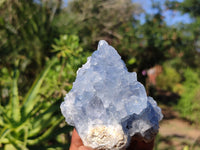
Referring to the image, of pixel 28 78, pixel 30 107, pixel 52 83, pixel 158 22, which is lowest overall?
pixel 158 22

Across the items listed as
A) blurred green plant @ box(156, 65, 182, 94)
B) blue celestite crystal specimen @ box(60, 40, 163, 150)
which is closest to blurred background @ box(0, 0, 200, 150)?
blue celestite crystal specimen @ box(60, 40, 163, 150)

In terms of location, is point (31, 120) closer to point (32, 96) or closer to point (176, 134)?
point (32, 96)

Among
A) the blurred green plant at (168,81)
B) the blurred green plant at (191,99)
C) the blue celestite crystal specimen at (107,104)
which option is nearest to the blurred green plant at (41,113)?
the blue celestite crystal specimen at (107,104)

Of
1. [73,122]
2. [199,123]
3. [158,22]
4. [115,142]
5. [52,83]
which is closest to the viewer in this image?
[115,142]

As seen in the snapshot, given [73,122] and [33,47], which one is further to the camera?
[33,47]

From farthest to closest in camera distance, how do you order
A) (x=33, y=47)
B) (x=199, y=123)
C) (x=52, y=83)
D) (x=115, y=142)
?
Answer: (x=199, y=123)
(x=33, y=47)
(x=52, y=83)
(x=115, y=142)

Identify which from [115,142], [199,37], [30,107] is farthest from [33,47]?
[199,37]

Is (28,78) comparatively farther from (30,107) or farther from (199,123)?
(199,123)

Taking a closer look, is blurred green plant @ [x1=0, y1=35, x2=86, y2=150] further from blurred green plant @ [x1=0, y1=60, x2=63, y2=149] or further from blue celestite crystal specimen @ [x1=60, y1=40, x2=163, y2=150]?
blue celestite crystal specimen @ [x1=60, y1=40, x2=163, y2=150]
